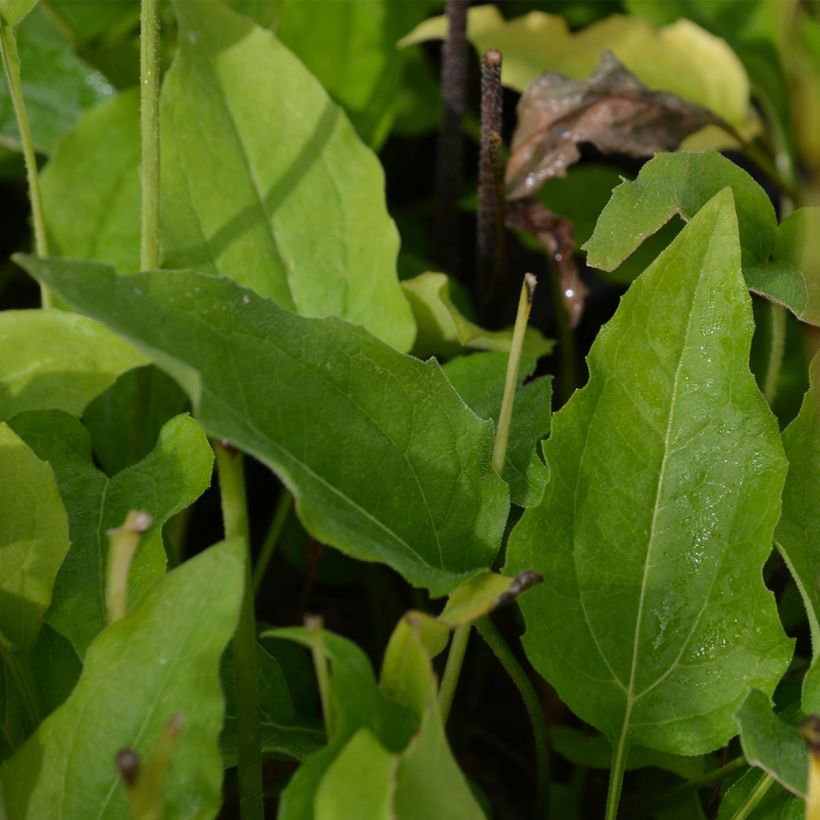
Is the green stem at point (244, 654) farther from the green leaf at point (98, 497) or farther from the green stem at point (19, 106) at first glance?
the green stem at point (19, 106)

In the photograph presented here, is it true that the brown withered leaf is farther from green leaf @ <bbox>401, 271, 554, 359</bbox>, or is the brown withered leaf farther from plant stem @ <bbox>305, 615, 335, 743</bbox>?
plant stem @ <bbox>305, 615, 335, 743</bbox>

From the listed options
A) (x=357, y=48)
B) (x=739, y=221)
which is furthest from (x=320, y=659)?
(x=357, y=48)

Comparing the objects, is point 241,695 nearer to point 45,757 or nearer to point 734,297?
point 45,757

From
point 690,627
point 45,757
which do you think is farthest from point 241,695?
point 690,627

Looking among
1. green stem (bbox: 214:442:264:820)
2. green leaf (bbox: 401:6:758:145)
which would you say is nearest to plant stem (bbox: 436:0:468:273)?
green leaf (bbox: 401:6:758:145)

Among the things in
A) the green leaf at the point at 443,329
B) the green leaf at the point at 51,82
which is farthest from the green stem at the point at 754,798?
the green leaf at the point at 51,82

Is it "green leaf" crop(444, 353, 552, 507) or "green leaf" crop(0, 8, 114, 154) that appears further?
"green leaf" crop(0, 8, 114, 154)
